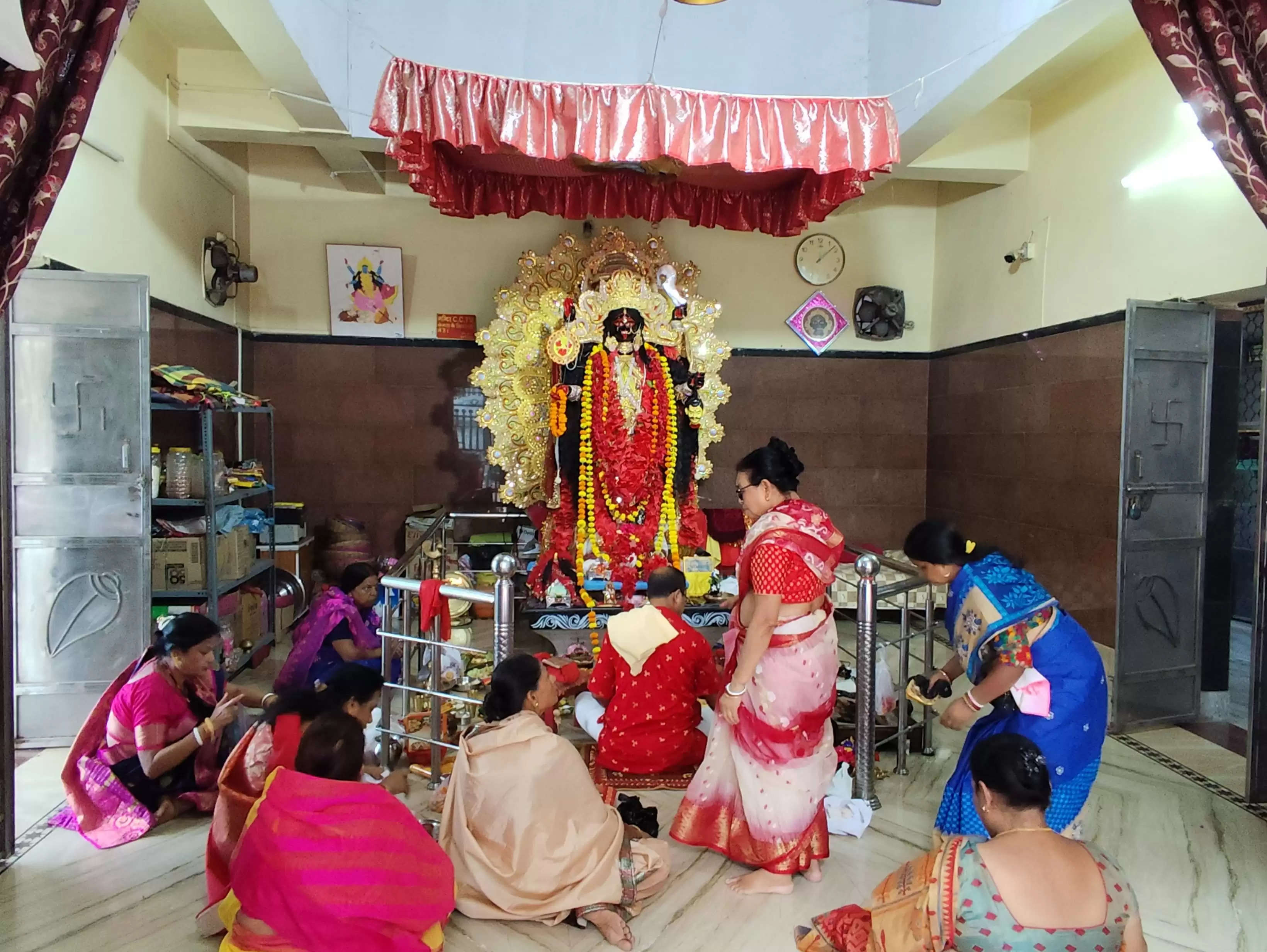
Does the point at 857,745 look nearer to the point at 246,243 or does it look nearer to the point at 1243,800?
the point at 1243,800

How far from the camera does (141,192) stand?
16.1 feet

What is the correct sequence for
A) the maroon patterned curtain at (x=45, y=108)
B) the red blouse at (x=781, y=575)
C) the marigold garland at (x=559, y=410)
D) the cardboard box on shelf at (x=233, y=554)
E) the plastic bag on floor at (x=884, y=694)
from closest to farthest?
the maroon patterned curtain at (x=45, y=108)
the red blouse at (x=781, y=575)
the plastic bag on floor at (x=884, y=694)
the cardboard box on shelf at (x=233, y=554)
the marigold garland at (x=559, y=410)

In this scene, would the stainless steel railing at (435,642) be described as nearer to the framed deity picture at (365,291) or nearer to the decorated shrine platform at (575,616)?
the decorated shrine platform at (575,616)

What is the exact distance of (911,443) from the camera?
7.46 m

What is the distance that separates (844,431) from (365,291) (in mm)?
4367

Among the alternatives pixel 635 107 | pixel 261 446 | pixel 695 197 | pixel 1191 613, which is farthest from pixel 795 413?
pixel 261 446

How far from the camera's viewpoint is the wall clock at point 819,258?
283 inches

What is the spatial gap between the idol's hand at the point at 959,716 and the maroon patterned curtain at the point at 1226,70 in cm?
163

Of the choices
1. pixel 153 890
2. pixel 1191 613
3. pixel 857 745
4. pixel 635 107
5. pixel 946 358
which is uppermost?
pixel 635 107

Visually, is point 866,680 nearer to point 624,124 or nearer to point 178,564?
point 624,124

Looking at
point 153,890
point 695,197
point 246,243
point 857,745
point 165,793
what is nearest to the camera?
point 153,890

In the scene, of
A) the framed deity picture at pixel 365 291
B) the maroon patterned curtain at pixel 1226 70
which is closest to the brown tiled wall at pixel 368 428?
the framed deity picture at pixel 365 291

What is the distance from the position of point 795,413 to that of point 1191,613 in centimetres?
349

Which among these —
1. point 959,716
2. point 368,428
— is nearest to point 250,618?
point 368,428
